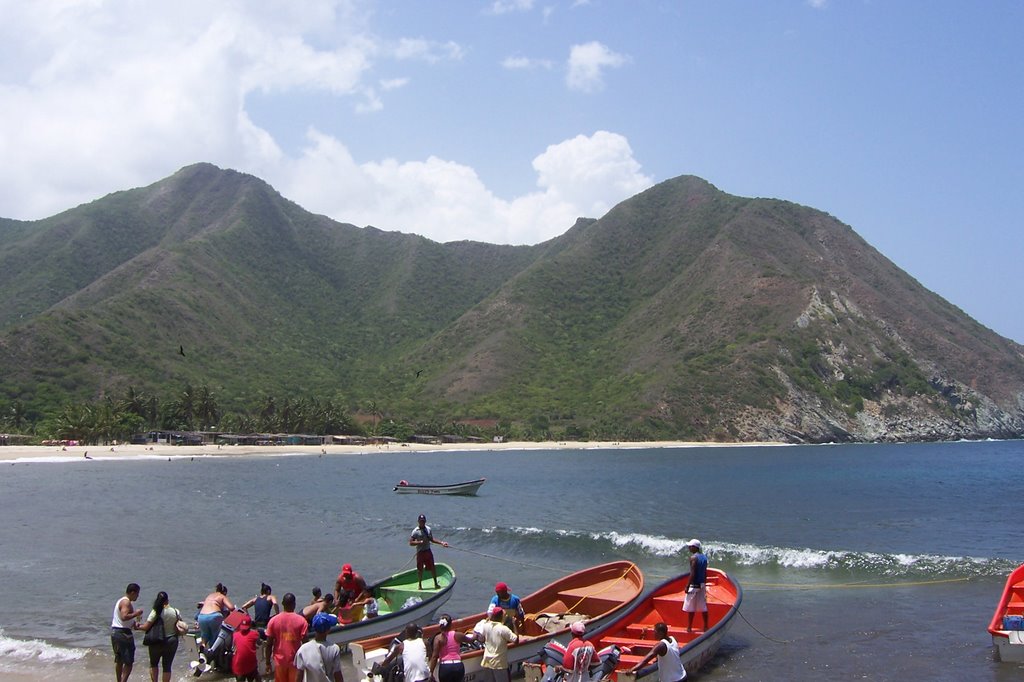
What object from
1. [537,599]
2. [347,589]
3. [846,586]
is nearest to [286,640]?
[347,589]

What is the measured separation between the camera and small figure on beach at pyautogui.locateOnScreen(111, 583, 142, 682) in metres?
13.4

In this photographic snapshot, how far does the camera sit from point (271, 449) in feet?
383

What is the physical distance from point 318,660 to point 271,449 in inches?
4334

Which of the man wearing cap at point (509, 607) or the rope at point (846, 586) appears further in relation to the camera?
the rope at point (846, 586)

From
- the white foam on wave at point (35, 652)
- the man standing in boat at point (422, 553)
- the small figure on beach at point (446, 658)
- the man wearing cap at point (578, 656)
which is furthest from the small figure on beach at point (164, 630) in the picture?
the man standing in boat at point (422, 553)

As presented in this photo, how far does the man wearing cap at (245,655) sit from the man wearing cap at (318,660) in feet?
8.83

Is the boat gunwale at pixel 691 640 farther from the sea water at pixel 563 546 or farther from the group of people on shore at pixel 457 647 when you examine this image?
the group of people on shore at pixel 457 647

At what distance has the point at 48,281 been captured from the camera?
174 metres

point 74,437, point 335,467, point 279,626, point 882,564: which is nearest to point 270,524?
point 882,564

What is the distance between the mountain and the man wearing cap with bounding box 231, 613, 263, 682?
114 meters

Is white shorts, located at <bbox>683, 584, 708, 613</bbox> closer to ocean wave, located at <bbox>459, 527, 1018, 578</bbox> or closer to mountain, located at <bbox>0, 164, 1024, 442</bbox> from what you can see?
ocean wave, located at <bbox>459, 527, 1018, 578</bbox>

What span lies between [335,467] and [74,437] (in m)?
35.3

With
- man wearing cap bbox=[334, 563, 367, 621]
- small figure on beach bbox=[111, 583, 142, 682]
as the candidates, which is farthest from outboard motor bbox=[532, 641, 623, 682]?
small figure on beach bbox=[111, 583, 142, 682]

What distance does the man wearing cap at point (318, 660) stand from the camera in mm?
11422
